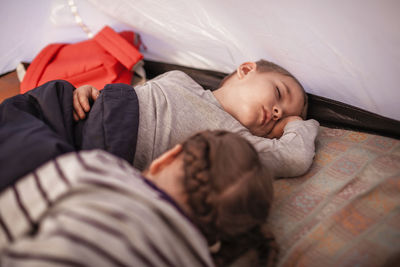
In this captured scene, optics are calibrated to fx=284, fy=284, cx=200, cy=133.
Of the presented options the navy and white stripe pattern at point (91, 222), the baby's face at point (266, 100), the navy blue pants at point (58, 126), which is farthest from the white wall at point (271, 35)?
the navy and white stripe pattern at point (91, 222)

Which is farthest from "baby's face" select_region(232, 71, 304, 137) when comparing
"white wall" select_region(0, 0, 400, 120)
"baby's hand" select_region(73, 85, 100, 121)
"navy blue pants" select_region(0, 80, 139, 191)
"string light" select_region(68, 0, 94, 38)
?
"string light" select_region(68, 0, 94, 38)

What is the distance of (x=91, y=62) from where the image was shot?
130cm

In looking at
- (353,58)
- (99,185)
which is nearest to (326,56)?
Answer: (353,58)

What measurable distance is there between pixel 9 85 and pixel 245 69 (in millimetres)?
1116

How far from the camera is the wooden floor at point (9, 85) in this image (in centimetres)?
129

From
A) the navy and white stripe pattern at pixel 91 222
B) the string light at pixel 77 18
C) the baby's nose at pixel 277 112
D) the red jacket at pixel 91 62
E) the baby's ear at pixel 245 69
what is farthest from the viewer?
the string light at pixel 77 18

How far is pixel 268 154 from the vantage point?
0.87 metres

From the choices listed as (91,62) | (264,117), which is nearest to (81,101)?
(91,62)

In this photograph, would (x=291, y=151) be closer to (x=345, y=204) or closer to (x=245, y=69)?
(x=345, y=204)

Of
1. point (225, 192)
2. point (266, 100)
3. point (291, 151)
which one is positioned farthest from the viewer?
point (266, 100)

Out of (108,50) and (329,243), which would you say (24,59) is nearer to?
(108,50)

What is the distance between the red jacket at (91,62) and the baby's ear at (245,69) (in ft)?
1.61

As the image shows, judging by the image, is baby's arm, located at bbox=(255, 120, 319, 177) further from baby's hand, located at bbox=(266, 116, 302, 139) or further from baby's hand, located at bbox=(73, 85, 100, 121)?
baby's hand, located at bbox=(73, 85, 100, 121)

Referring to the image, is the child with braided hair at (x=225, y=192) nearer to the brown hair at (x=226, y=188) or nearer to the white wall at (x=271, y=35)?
the brown hair at (x=226, y=188)
